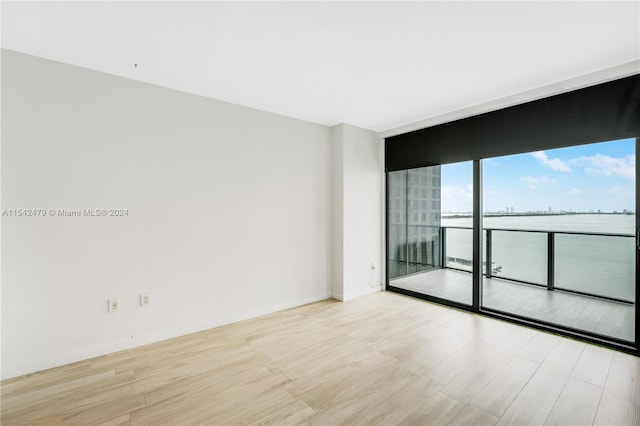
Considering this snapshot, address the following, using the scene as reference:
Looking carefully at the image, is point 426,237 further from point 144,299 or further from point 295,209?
point 144,299

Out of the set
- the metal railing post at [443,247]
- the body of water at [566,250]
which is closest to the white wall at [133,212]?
the metal railing post at [443,247]

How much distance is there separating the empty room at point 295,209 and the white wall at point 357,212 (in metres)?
0.08

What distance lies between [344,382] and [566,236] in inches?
141

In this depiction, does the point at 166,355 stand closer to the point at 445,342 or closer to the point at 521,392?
the point at 445,342

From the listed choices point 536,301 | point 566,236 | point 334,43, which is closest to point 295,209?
point 334,43

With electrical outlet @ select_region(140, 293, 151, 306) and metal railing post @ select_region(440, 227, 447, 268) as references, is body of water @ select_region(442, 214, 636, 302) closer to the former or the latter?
metal railing post @ select_region(440, 227, 447, 268)

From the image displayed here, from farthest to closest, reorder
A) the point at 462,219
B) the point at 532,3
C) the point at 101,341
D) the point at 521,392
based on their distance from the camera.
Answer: the point at 462,219
the point at 101,341
the point at 521,392
the point at 532,3

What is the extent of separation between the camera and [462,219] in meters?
3.96

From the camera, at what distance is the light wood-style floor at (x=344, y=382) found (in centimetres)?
182

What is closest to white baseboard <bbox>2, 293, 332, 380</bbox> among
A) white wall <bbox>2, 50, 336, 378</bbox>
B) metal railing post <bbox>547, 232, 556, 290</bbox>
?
white wall <bbox>2, 50, 336, 378</bbox>

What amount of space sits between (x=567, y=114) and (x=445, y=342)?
262 centimetres

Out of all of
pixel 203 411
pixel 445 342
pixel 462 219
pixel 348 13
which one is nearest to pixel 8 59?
pixel 348 13

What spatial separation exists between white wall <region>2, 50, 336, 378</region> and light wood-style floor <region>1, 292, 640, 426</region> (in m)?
0.39

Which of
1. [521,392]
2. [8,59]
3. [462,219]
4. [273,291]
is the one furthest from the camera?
[462,219]
